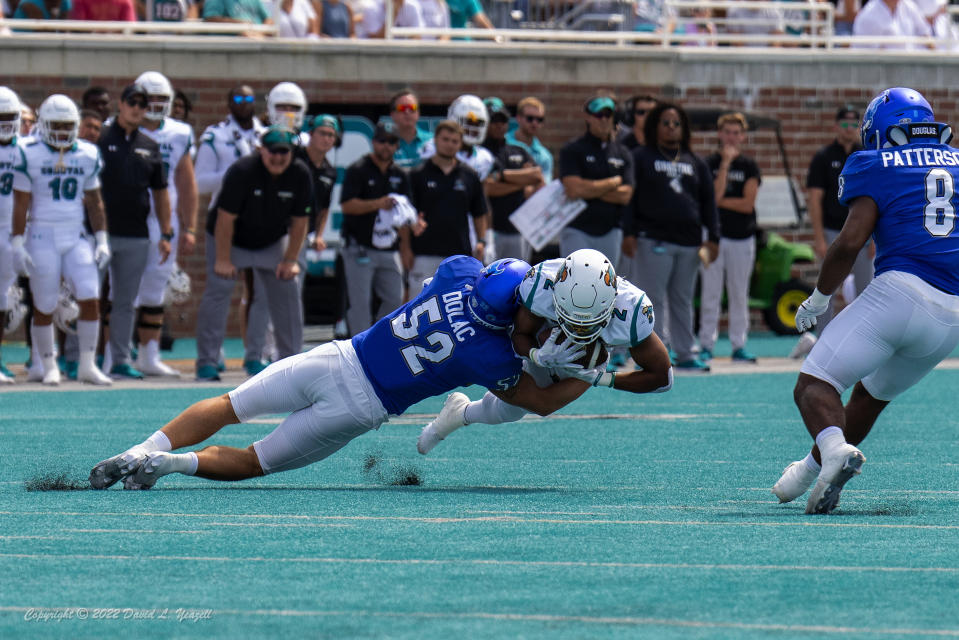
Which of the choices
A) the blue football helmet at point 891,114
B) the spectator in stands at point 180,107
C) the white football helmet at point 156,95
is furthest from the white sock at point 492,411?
the spectator in stands at point 180,107

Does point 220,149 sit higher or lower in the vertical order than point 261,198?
higher

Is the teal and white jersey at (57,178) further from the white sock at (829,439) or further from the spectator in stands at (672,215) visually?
the white sock at (829,439)

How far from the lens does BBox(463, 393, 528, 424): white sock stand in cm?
789

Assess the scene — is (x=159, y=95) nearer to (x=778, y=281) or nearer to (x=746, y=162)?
(x=746, y=162)

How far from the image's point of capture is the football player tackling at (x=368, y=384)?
23.3 feet

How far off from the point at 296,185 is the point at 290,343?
1288 millimetres

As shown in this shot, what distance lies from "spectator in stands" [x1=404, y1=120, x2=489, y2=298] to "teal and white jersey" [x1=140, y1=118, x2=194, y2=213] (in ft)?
6.30

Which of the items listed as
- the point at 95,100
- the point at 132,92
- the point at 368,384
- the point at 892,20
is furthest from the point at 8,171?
the point at 892,20

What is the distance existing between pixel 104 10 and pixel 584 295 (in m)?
13.6

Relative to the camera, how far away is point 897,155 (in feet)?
22.8

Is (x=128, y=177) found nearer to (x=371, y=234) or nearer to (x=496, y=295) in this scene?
(x=371, y=234)

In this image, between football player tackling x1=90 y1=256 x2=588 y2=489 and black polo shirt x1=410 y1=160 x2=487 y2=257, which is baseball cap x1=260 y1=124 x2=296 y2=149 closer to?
black polo shirt x1=410 y1=160 x2=487 y2=257

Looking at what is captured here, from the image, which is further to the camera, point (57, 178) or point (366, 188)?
point (366, 188)

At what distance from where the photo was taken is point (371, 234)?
46.2 feet
